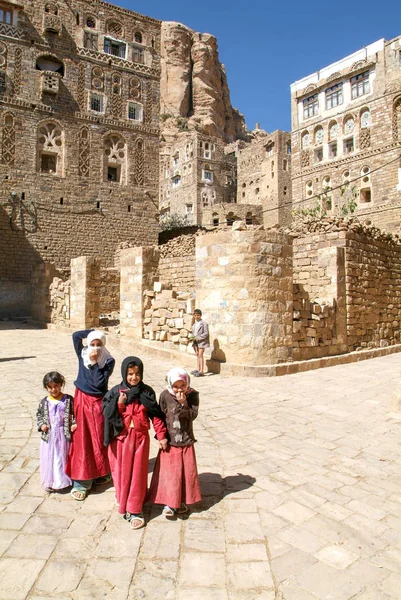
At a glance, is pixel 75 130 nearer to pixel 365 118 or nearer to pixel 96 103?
pixel 96 103

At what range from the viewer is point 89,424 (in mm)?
3324

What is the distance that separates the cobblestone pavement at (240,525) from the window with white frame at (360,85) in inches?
1107

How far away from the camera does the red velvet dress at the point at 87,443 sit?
3.26 metres

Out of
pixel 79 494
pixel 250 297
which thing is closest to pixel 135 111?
pixel 250 297

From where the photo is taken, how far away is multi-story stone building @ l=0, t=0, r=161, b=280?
21250mm

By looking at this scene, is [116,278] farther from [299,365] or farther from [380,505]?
[380,505]

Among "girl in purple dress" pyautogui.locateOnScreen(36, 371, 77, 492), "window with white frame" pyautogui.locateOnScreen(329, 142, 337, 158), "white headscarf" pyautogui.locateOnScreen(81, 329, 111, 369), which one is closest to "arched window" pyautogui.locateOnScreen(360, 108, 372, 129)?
"window with white frame" pyautogui.locateOnScreen(329, 142, 337, 158)

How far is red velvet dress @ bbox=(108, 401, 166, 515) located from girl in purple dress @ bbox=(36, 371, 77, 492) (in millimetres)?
531

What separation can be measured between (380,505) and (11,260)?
67.7 ft

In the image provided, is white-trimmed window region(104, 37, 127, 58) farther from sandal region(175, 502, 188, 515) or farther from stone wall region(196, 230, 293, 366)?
sandal region(175, 502, 188, 515)

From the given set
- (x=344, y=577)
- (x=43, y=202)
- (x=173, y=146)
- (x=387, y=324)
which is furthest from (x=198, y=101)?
(x=344, y=577)

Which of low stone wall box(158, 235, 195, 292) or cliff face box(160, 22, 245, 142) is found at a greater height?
cliff face box(160, 22, 245, 142)

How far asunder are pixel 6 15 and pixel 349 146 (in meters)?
21.5

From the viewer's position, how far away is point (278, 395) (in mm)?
6414
